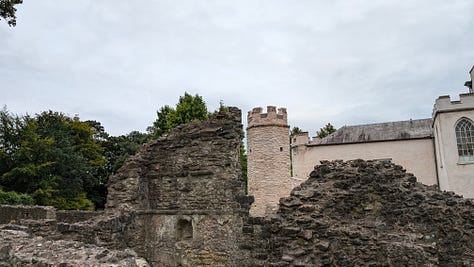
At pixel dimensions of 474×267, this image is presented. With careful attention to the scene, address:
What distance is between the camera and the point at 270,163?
24531 millimetres

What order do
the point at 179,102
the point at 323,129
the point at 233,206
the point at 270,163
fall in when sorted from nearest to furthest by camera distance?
the point at 233,206, the point at 270,163, the point at 179,102, the point at 323,129

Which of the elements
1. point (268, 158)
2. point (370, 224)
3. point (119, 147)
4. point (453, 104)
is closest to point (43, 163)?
point (119, 147)

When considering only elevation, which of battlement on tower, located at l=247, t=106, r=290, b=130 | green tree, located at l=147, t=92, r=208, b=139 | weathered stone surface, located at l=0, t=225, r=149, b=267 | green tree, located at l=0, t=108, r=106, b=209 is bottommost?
weathered stone surface, located at l=0, t=225, r=149, b=267

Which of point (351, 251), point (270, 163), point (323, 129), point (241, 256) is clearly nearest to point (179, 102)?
point (270, 163)

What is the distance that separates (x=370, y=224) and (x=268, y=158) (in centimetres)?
1749

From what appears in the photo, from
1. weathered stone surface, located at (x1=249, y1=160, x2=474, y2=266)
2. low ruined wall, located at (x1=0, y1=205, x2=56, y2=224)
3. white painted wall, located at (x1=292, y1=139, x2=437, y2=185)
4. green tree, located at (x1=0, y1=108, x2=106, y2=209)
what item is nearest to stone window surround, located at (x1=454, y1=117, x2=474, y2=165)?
white painted wall, located at (x1=292, y1=139, x2=437, y2=185)

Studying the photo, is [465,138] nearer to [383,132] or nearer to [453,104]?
[453,104]

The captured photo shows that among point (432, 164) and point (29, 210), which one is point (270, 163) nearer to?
point (432, 164)

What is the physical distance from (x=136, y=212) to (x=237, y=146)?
3142 mm

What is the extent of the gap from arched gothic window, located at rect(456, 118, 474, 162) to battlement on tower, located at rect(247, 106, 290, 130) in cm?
1017

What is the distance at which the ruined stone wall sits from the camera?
9320mm

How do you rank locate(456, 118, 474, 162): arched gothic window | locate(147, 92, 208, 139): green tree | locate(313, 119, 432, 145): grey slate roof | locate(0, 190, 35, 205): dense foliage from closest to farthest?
locate(0, 190, 35, 205): dense foliage → locate(456, 118, 474, 162): arched gothic window → locate(313, 119, 432, 145): grey slate roof → locate(147, 92, 208, 139): green tree

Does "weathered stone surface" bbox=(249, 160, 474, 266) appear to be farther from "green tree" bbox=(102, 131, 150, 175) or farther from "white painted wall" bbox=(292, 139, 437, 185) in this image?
"green tree" bbox=(102, 131, 150, 175)

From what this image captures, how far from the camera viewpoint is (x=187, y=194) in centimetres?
993
